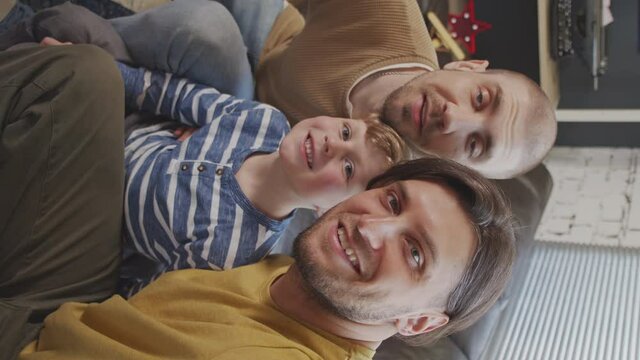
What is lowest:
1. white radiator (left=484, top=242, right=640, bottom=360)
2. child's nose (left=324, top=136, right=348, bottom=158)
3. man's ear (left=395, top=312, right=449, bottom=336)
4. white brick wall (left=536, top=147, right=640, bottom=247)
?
white brick wall (left=536, top=147, right=640, bottom=247)

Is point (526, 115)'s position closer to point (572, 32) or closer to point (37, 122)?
point (37, 122)

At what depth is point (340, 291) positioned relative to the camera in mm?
1066

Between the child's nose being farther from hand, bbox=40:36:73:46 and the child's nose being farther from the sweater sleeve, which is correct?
hand, bbox=40:36:73:46

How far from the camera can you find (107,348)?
99cm

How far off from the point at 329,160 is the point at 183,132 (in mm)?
415

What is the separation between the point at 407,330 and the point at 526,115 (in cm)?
61

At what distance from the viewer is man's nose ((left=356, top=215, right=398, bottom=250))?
3.49ft

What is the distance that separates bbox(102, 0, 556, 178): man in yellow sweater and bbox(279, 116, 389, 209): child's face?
18 cm

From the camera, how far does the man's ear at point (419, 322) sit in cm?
113

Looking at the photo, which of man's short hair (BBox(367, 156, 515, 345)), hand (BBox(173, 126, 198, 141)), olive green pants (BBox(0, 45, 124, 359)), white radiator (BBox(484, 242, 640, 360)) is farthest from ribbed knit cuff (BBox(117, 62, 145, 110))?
white radiator (BBox(484, 242, 640, 360))

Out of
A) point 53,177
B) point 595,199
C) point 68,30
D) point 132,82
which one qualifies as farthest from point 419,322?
point 595,199

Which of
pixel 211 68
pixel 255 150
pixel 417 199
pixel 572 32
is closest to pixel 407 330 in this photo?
pixel 417 199

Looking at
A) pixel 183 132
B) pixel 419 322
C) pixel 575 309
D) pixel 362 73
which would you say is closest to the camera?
pixel 419 322

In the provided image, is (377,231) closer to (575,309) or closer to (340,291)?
(340,291)
